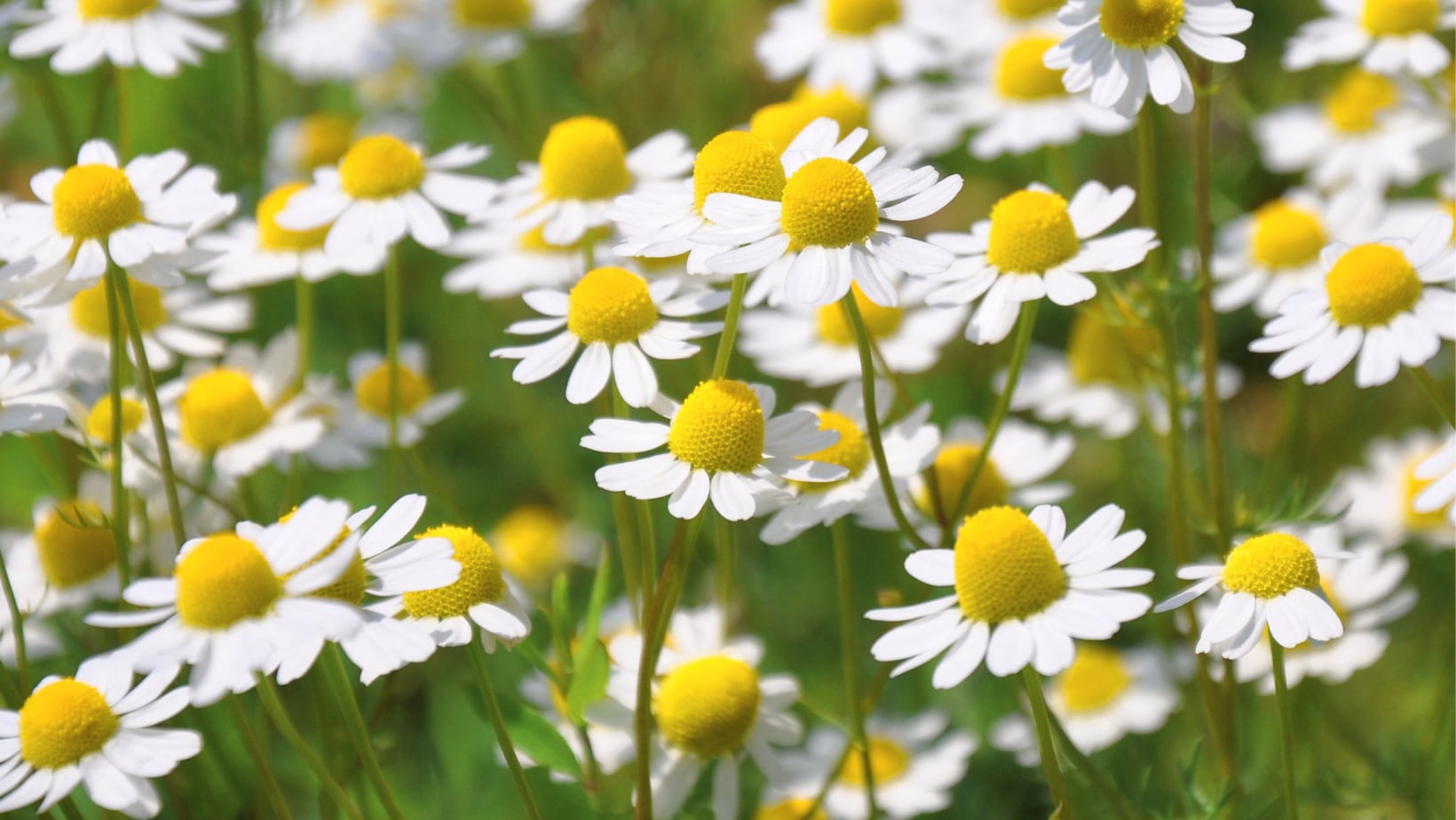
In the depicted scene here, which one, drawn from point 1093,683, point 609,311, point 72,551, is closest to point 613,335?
point 609,311

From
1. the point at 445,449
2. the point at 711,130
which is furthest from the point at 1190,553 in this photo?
the point at 445,449

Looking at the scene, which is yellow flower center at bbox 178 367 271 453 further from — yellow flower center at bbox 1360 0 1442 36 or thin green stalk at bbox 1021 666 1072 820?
yellow flower center at bbox 1360 0 1442 36

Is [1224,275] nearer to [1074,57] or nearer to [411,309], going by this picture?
[1074,57]

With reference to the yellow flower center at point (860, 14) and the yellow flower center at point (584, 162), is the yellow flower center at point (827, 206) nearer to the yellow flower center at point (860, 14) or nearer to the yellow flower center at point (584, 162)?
the yellow flower center at point (584, 162)

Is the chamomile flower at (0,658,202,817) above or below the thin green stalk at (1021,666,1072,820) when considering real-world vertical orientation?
above

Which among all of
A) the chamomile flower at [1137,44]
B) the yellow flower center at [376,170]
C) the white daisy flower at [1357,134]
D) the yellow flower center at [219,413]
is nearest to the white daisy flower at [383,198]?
the yellow flower center at [376,170]

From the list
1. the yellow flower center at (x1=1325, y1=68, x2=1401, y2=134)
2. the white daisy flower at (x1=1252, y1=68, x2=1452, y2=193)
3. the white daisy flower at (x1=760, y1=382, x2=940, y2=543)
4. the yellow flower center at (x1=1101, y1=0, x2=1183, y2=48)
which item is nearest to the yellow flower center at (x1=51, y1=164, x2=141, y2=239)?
the white daisy flower at (x1=760, y1=382, x2=940, y2=543)
